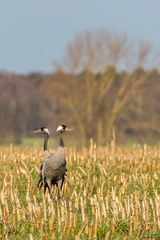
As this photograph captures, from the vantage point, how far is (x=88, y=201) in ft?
35.9

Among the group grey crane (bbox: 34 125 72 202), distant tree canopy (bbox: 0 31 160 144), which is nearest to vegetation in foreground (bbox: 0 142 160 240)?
grey crane (bbox: 34 125 72 202)

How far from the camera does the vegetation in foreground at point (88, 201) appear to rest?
8.34 m

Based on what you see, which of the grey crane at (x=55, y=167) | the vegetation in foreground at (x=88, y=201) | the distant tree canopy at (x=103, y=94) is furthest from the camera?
the distant tree canopy at (x=103, y=94)

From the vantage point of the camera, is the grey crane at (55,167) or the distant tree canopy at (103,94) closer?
the grey crane at (55,167)

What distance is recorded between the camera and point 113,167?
15.0 metres

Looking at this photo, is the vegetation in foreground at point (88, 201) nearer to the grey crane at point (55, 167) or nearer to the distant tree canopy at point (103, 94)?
the grey crane at point (55, 167)

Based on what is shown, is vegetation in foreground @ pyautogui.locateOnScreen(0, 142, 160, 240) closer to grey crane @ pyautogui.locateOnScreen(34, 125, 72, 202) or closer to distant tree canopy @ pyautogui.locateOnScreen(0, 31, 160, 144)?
grey crane @ pyautogui.locateOnScreen(34, 125, 72, 202)

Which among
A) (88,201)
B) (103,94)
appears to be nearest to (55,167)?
(88,201)

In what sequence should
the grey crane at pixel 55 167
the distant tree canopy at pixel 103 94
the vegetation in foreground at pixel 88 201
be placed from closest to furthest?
the vegetation in foreground at pixel 88 201, the grey crane at pixel 55 167, the distant tree canopy at pixel 103 94

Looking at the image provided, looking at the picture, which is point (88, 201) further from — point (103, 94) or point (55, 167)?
point (103, 94)

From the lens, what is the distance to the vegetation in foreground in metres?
8.34

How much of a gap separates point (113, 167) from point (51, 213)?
638cm

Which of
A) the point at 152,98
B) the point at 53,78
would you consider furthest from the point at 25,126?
the point at 53,78

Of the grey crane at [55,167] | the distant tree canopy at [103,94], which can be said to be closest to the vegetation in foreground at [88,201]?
the grey crane at [55,167]
